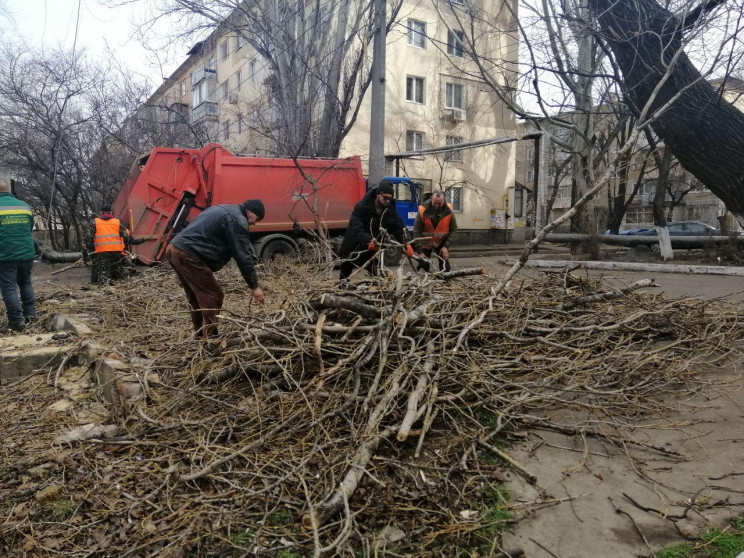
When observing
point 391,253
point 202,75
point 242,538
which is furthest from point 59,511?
point 202,75

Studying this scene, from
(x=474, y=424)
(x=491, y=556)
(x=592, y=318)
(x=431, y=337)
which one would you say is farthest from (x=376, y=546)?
(x=592, y=318)

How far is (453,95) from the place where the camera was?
24.6 m

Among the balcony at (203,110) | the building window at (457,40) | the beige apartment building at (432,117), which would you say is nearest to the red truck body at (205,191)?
the building window at (457,40)

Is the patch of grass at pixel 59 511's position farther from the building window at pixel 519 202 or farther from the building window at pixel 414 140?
the building window at pixel 519 202

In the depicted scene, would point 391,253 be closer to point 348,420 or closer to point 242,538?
point 348,420

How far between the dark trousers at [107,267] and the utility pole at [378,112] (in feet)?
16.6

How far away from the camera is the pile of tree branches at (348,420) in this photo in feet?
7.43

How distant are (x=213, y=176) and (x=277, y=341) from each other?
7.86 metres

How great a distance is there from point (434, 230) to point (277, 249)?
524 centimetres

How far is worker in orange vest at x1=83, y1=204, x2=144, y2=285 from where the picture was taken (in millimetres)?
9125

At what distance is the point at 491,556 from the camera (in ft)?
6.61

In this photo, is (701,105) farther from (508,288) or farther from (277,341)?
(277,341)

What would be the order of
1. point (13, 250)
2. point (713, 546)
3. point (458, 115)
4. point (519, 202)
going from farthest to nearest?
1. point (519, 202)
2. point (458, 115)
3. point (13, 250)
4. point (713, 546)

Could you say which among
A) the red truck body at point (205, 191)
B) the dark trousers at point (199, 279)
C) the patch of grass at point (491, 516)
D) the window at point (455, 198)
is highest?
the window at point (455, 198)
